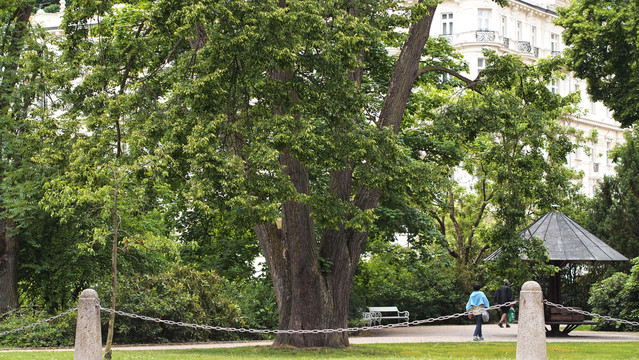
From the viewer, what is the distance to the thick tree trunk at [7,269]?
2239cm

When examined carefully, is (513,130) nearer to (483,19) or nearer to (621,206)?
(621,206)

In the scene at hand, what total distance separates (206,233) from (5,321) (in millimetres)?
8023

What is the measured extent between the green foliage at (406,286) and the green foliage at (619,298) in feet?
18.6

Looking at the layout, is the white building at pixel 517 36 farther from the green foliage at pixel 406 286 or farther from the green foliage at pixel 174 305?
the green foliage at pixel 174 305

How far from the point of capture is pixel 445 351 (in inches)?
734

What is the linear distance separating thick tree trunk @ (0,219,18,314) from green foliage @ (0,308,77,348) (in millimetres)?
1395

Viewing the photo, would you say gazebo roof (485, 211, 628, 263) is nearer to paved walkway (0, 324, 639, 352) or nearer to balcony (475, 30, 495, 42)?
paved walkway (0, 324, 639, 352)

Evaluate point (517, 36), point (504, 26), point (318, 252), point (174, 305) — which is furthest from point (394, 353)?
point (517, 36)

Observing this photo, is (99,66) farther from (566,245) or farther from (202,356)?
(566,245)

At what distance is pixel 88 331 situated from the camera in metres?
10.8

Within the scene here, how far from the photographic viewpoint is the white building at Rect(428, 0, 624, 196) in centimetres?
5391

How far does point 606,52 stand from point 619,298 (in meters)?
8.53

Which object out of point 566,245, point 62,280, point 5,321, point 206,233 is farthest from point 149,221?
point 566,245

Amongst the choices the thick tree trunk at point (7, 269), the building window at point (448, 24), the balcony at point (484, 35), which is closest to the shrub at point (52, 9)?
the building window at point (448, 24)
